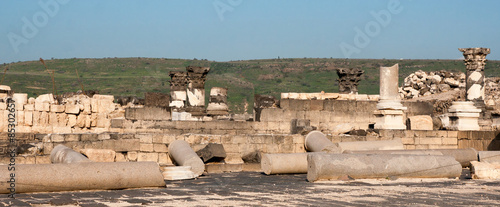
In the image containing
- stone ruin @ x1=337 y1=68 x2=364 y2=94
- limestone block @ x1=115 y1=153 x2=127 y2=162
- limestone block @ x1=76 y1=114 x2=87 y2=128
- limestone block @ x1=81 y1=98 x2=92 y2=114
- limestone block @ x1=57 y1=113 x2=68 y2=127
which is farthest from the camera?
stone ruin @ x1=337 y1=68 x2=364 y2=94

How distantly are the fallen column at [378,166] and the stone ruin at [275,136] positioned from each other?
0.7 inches

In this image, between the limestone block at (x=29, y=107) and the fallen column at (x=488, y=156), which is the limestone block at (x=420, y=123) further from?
the limestone block at (x=29, y=107)

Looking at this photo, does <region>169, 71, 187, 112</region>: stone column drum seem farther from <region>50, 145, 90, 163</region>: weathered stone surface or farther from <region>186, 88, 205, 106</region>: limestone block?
<region>50, 145, 90, 163</region>: weathered stone surface

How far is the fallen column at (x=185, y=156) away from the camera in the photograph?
1193cm

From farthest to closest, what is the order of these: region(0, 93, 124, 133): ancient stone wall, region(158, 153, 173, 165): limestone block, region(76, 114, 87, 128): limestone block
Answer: region(76, 114, 87, 128): limestone block → region(0, 93, 124, 133): ancient stone wall → region(158, 153, 173, 165): limestone block

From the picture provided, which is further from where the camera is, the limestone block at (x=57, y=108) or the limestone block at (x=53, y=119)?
the limestone block at (x=57, y=108)

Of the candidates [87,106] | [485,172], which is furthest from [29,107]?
[485,172]

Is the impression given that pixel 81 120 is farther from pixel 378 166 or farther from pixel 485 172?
pixel 485 172

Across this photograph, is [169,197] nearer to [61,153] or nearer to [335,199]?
[335,199]

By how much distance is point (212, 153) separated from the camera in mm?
13047

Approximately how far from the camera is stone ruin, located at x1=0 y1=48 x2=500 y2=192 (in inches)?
436

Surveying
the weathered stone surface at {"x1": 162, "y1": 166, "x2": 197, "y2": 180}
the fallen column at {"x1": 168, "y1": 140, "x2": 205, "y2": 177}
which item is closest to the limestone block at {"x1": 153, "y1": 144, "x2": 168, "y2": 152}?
the fallen column at {"x1": 168, "y1": 140, "x2": 205, "y2": 177}

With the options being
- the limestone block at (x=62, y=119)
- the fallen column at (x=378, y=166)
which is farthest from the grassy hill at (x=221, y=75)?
the fallen column at (x=378, y=166)

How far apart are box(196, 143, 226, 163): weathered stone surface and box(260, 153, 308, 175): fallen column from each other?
4.68 feet
